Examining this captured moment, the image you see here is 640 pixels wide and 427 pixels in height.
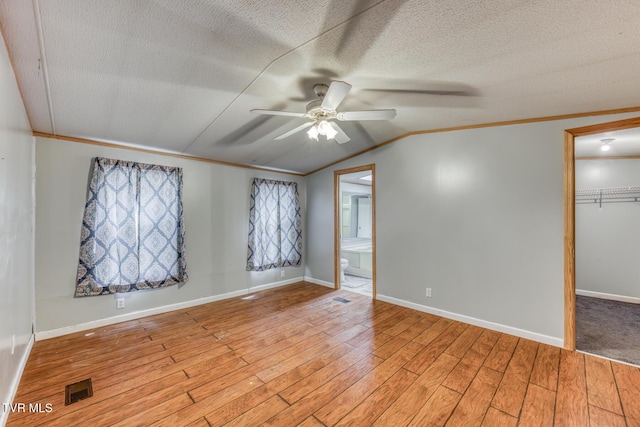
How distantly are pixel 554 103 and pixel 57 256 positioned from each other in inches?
207

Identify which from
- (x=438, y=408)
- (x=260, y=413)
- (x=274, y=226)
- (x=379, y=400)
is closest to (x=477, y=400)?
(x=438, y=408)

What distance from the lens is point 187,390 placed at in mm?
1978

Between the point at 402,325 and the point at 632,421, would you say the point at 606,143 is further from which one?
the point at 402,325

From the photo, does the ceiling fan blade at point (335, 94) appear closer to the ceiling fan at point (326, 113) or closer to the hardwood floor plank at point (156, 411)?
the ceiling fan at point (326, 113)

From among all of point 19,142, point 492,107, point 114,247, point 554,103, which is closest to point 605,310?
point 554,103

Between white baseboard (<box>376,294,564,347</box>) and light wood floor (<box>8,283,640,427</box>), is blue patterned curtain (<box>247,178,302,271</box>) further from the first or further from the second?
white baseboard (<box>376,294,564,347</box>)

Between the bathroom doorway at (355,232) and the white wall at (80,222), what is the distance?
50.4 inches

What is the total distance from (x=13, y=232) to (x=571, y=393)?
4304 mm

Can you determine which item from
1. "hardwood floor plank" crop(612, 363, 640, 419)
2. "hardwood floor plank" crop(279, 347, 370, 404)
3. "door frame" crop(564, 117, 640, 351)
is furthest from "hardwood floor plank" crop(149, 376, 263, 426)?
"door frame" crop(564, 117, 640, 351)

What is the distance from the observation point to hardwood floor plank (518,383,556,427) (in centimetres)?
167

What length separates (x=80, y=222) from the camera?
9.78ft

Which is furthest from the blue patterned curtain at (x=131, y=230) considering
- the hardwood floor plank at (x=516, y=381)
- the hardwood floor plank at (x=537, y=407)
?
the hardwood floor plank at (x=537, y=407)

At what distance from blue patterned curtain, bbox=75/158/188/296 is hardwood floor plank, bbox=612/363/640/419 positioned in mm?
4487

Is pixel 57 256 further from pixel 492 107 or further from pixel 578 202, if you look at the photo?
pixel 578 202
